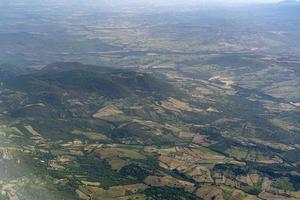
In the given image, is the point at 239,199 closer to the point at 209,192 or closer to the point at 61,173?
the point at 209,192

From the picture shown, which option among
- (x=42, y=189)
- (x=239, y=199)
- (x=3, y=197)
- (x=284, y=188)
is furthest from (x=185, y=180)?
(x=3, y=197)

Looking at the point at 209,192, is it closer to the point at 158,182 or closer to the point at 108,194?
the point at 158,182

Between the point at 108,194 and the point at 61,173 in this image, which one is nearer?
the point at 108,194

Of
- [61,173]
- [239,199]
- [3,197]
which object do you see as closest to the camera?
[3,197]

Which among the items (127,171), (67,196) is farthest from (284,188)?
(67,196)

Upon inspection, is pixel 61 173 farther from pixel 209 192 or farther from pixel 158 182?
pixel 209 192

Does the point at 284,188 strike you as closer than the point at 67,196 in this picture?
No

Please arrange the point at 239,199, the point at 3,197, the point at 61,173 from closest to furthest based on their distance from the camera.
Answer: the point at 3,197 < the point at 239,199 < the point at 61,173
